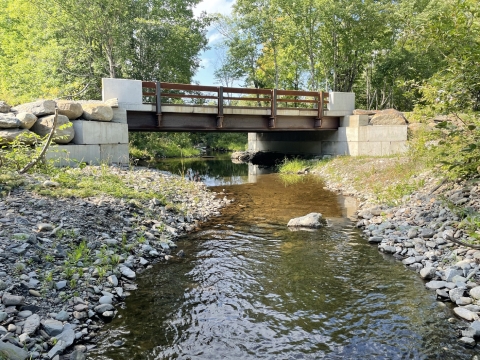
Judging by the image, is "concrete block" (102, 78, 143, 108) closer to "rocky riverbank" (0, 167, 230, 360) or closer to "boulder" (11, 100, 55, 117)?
"boulder" (11, 100, 55, 117)

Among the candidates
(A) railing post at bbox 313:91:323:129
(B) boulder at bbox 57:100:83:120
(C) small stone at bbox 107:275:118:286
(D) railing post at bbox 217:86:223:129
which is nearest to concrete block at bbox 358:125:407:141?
(A) railing post at bbox 313:91:323:129

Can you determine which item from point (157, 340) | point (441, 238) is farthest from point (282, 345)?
point (441, 238)

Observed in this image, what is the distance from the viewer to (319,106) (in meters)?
22.3

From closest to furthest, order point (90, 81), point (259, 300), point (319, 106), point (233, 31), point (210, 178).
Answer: point (259, 300) < point (210, 178) < point (319, 106) < point (90, 81) < point (233, 31)

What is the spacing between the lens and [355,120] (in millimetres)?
22344

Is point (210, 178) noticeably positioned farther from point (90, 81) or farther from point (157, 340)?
point (157, 340)

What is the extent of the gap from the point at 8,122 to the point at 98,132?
358 cm

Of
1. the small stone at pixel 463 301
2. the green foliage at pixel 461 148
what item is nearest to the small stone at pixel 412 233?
the green foliage at pixel 461 148

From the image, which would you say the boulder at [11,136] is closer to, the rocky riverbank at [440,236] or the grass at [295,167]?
the rocky riverbank at [440,236]

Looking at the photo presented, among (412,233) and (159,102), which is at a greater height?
(159,102)

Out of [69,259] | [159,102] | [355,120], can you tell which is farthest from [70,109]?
[355,120]

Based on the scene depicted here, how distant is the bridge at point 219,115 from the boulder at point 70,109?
9.42 ft

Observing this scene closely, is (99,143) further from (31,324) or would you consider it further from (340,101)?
(340,101)

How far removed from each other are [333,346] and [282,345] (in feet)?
2.19
